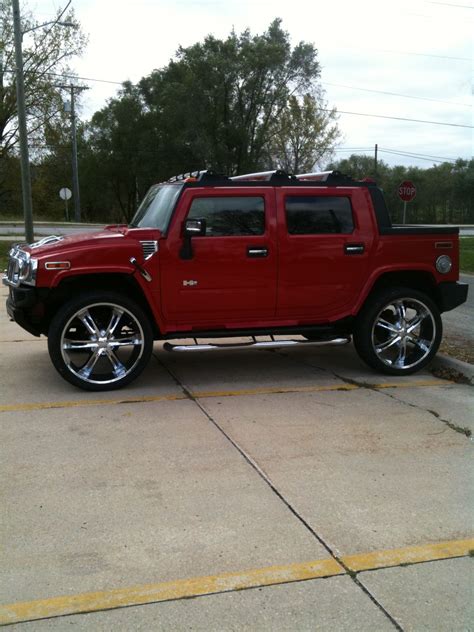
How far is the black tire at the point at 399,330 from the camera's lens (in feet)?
20.3

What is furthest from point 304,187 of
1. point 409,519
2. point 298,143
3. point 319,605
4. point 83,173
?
point 83,173

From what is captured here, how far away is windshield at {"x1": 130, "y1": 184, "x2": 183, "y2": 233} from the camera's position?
5754 mm

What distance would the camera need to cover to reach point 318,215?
604cm

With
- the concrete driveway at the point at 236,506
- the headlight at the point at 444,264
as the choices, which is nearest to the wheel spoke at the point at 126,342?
the concrete driveway at the point at 236,506

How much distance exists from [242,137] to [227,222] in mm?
36483

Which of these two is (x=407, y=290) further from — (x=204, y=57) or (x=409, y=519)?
(x=204, y=57)

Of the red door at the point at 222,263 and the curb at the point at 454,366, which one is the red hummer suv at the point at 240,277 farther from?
the curb at the point at 454,366

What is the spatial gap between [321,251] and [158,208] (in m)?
1.66

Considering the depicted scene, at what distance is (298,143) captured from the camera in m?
46.6

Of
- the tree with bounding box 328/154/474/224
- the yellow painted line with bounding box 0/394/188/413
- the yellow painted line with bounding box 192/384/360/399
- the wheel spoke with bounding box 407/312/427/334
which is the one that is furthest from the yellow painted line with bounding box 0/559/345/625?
the tree with bounding box 328/154/474/224

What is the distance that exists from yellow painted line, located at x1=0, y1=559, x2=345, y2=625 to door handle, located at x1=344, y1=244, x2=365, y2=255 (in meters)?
3.59

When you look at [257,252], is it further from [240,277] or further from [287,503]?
[287,503]

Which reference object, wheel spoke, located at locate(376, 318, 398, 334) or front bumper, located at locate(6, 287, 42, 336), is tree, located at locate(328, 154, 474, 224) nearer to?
wheel spoke, located at locate(376, 318, 398, 334)

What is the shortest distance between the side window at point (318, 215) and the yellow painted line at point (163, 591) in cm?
361
